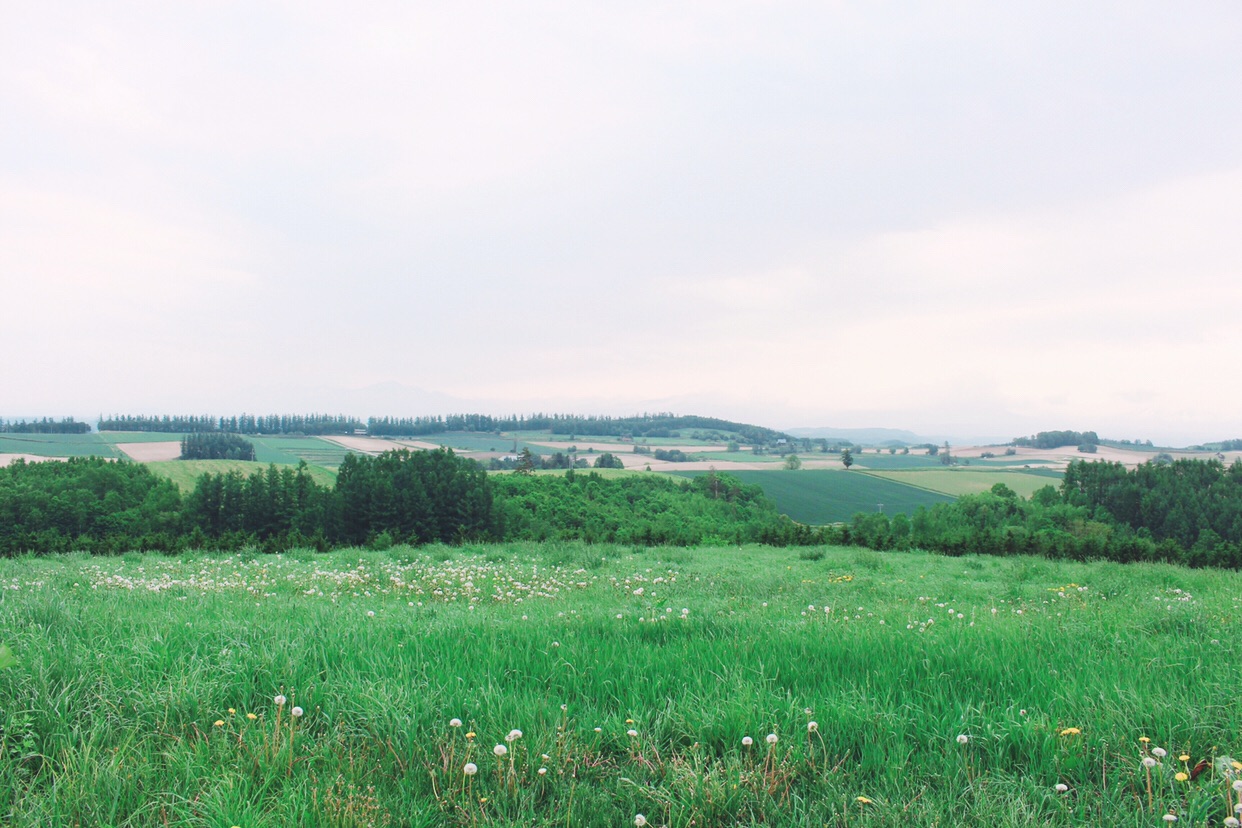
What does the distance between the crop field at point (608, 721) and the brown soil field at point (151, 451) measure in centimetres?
9556

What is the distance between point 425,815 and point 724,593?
8.66 m

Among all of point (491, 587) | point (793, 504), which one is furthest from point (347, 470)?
point (793, 504)

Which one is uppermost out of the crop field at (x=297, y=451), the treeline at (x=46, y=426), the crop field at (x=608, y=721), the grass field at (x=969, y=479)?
the treeline at (x=46, y=426)

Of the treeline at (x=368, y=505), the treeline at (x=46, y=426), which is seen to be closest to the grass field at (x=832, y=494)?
the treeline at (x=368, y=505)

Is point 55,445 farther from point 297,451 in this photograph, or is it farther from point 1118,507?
point 1118,507

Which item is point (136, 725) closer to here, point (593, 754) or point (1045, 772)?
point (593, 754)

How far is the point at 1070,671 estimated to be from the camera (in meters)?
4.45

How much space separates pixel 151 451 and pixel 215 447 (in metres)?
7.76

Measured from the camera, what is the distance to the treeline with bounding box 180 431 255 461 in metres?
91.8

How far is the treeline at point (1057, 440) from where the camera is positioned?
9739 centimetres

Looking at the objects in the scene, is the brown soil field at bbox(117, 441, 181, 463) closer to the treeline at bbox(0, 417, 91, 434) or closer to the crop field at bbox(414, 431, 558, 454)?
the treeline at bbox(0, 417, 91, 434)

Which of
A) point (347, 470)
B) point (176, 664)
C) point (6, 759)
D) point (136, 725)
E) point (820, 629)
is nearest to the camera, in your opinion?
point (6, 759)

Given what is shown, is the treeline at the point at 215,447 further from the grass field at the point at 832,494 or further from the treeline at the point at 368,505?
the grass field at the point at 832,494

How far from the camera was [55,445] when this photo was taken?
87.1 metres
